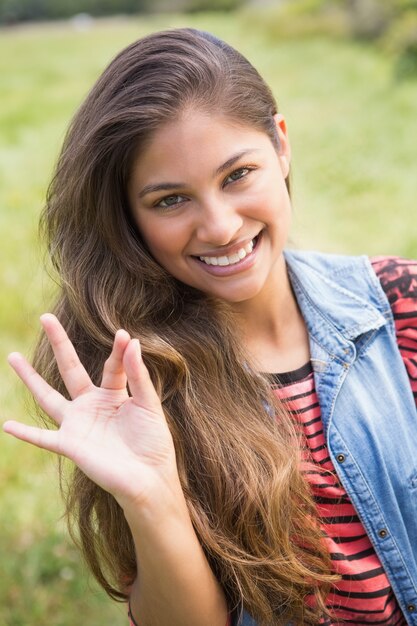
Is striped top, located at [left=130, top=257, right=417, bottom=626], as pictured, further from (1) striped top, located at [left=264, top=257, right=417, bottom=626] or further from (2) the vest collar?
(2) the vest collar

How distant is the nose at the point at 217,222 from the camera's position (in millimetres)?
1866

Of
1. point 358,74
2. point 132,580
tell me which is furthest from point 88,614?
point 358,74

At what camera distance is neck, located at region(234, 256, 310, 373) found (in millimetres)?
2168

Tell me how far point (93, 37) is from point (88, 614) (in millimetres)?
10811

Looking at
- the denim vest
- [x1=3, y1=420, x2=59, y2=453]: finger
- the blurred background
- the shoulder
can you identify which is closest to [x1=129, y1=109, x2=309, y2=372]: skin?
the denim vest

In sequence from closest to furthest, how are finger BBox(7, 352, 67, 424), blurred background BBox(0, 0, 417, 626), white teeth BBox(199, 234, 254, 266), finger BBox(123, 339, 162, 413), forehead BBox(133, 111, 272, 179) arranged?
finger BBox(123, 339, 162, 413), finger BBox(7, 352, 67, 424), forehead BBox(133, 111, 272, 179), white teeth BBox(199, 234, 254, 266), blurred background BBox(0, 0, 417, 626)

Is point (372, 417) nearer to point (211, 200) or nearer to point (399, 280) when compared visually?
point (399, 280)

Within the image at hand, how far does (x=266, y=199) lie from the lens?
76.8 inches

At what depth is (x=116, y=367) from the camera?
1.71 metres

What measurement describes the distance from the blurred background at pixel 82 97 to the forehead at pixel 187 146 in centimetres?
88

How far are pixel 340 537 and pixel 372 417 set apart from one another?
30 cm

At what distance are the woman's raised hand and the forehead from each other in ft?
1.38

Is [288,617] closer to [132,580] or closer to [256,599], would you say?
[256,599]

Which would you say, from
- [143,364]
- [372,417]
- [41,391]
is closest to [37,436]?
[41,391]
